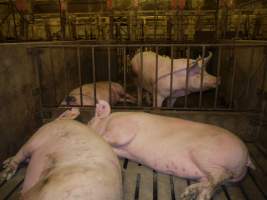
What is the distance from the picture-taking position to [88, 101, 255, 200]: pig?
2238 mm

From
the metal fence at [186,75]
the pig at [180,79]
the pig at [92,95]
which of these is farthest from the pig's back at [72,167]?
the pig at [180,79]

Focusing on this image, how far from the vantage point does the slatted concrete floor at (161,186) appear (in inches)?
90.1

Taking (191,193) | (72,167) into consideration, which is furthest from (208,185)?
(72,167)

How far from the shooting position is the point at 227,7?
20.7 ft

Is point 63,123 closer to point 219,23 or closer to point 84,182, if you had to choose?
point 84,182

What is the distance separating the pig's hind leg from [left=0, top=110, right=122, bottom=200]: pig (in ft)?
2.23

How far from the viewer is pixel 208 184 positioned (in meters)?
2.17

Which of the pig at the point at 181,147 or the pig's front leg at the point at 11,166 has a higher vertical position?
the pig at the point at 181,147

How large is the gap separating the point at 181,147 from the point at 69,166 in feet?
3.61

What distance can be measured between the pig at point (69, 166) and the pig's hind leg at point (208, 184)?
68 cm

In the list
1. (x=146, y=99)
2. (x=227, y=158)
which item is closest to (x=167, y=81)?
(x=146, y=99)

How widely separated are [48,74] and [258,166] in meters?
2.81

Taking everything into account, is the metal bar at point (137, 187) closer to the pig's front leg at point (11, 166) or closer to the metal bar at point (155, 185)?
the metal bar at point (155, 185)

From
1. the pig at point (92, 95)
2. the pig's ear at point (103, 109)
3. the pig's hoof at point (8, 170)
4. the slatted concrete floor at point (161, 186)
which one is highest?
the pig's ear at point (103, 109)
